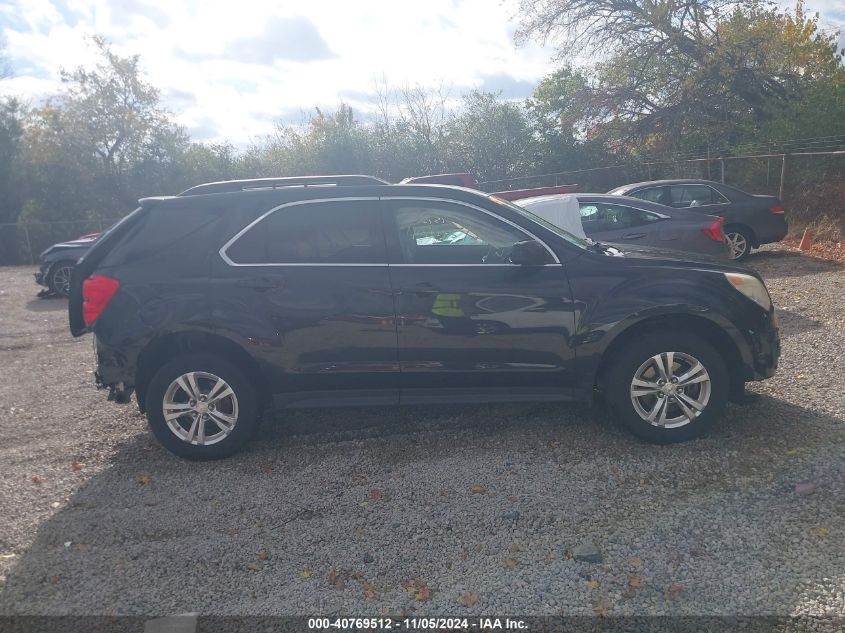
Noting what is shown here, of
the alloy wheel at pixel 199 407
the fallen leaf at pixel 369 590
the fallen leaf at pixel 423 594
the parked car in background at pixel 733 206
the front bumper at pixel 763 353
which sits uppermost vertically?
the parked car in background at pixel 733 206

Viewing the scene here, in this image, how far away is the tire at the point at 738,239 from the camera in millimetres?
12516

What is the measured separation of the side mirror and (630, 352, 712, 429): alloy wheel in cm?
102

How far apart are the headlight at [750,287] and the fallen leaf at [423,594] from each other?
3047 mm

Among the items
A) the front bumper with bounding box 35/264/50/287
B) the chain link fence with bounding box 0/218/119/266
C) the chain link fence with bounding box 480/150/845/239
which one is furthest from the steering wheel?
the chain link fence with bounding box 0/218/119/266

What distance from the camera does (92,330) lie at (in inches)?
197

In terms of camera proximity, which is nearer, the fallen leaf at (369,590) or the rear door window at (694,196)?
the fallen leaf at (369,590)

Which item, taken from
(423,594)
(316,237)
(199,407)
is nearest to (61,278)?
(199,407)

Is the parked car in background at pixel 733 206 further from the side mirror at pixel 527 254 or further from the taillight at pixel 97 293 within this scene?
the taillight at pixel 97 293

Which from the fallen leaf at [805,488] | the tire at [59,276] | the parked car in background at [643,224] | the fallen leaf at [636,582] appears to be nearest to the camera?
the fallen leaf at [636,582]

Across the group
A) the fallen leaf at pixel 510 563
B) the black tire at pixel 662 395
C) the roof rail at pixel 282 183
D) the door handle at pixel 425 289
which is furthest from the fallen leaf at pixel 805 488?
the roof rail at pixel 282 183

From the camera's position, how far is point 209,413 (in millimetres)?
4980

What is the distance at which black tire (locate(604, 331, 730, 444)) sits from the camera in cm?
484

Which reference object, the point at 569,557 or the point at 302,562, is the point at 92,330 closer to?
the point at 302,562

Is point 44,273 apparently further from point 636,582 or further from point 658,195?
Result: point 636,582
